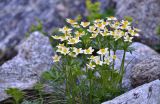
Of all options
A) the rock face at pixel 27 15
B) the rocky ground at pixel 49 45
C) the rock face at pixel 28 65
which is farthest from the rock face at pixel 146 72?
the rock face at pixel 27 15

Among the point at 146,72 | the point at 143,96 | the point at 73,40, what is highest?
the point at 73,40

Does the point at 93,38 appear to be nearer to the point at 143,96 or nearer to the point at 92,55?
the point at 92,55

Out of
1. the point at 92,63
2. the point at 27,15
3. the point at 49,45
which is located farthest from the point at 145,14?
the point at 92,63

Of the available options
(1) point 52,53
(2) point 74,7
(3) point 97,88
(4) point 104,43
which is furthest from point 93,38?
(2) point 74,7

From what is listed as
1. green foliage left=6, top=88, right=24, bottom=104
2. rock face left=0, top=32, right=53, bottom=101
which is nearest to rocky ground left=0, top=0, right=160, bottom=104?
rock face left=0, top=32, right=53, bottom=101

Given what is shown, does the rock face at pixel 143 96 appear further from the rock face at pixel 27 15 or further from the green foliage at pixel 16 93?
the rock face at pixel 27 15

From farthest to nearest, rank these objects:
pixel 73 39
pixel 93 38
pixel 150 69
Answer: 1. pixel 150 69
2. pixel 93 38
3. pixel 73 39

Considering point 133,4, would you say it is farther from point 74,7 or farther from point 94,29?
point 94,29
